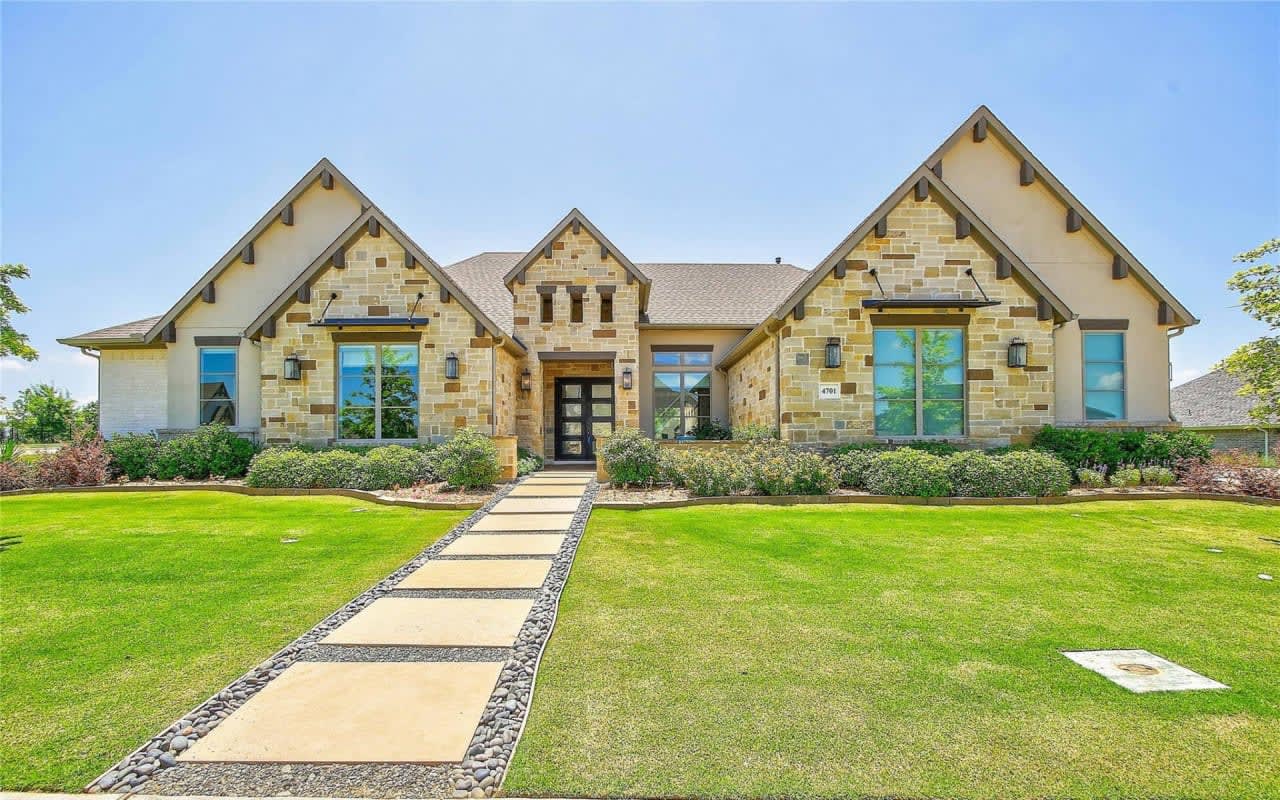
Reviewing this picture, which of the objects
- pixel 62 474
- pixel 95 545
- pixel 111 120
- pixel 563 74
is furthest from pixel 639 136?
pixel 62 474

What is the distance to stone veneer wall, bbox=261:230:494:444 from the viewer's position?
14211 millimetres

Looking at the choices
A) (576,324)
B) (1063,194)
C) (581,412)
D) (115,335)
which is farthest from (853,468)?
(115,335)

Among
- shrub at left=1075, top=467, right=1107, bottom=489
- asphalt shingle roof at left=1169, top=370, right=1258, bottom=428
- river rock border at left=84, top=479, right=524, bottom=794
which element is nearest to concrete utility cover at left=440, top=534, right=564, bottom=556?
river rock border at left=84, top=479, right=524, bottom=794

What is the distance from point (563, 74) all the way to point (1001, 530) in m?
11.4

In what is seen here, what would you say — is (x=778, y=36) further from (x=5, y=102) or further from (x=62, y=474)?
(x=62, y=474)

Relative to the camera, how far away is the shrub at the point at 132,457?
13.8 metres

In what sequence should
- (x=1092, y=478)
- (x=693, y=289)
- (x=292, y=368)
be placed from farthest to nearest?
1. (x=693, y=289)
2. (x=292, y=368)
3. (x=1092, y=478)

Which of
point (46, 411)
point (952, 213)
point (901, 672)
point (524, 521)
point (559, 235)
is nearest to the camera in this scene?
point (901, 672)

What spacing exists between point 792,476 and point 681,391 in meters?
8.38

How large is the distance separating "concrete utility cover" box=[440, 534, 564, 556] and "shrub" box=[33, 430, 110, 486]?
11.0 metres

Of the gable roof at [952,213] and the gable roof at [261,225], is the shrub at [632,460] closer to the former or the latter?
the gable roof at [952,213]

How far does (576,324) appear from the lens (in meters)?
17.2

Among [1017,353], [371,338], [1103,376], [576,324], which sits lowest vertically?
[1103,376]

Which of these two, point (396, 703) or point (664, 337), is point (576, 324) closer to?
point (664, 337)
